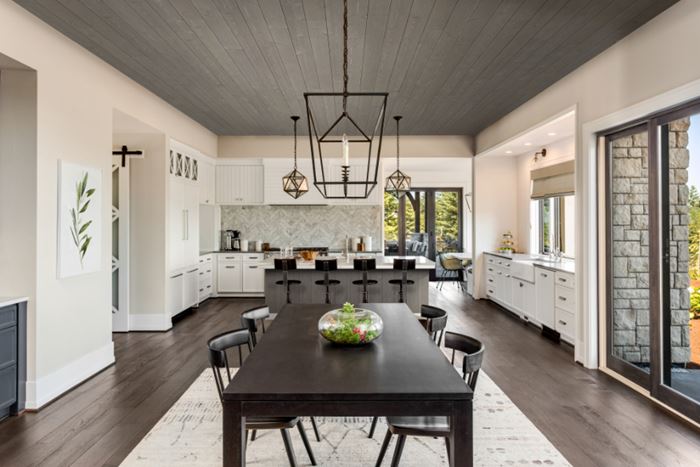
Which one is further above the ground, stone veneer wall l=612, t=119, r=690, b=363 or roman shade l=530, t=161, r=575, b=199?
roman shade l=530, t=161, r=575, b=199

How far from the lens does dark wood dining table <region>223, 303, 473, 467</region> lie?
158 centimetres

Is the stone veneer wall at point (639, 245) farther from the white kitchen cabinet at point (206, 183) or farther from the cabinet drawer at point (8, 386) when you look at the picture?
the white kitchen cabinet at point (206, 183)

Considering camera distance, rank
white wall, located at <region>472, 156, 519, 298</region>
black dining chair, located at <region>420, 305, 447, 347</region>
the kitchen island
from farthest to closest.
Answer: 1. white wall, located at <region>472, 156, 519, 298</region>
2. the kitchen island
3. black dining chair, located at <region>420, 305, 447, 347</region>

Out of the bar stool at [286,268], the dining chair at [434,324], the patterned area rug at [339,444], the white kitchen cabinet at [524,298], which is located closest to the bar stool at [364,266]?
the bar stool at [286,268]

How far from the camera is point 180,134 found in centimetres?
574

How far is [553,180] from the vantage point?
19.4 feet

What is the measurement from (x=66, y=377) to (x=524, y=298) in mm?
5459

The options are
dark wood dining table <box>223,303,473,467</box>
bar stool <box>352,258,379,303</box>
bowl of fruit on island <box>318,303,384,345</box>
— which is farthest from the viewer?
bar stool <box>352,258,379,303</box>

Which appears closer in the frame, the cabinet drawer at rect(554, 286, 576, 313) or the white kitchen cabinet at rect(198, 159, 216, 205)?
the cabinet drawer at rect(554, 286, 576, 313)

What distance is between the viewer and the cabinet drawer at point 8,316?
2781mm

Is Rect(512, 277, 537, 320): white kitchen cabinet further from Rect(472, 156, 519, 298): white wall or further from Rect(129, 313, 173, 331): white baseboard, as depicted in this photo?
Rect(129, 313, 173, 331): white baseboard

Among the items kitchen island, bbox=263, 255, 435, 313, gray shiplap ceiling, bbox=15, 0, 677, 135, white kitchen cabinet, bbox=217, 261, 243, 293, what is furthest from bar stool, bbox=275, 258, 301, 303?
gray shiplap ceiling, bbox=15, 0, 677, 135

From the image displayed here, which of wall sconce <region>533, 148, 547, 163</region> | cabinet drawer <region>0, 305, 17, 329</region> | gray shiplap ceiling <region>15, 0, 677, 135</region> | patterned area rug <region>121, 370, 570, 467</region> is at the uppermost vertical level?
gray shiplap ceiling <region>15, 0, 677, 135</region>

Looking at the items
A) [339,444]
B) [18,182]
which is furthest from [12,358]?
[339,444]
